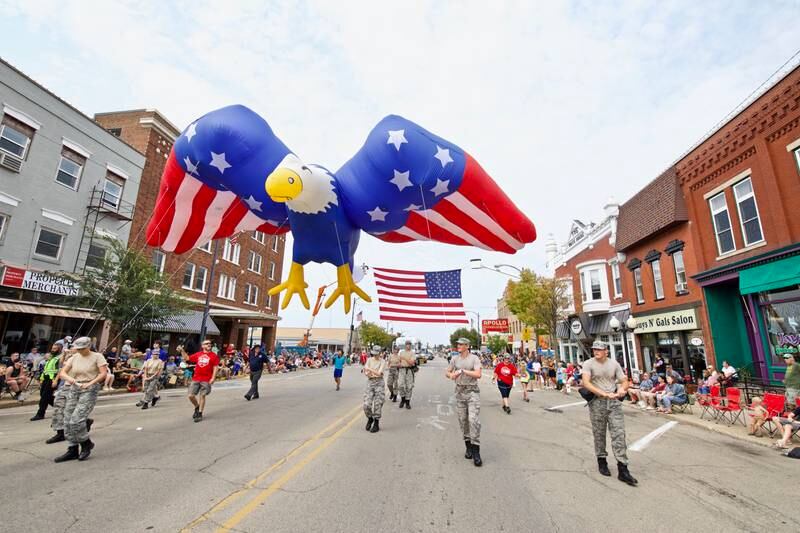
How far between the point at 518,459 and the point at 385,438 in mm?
2332

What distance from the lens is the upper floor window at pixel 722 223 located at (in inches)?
567

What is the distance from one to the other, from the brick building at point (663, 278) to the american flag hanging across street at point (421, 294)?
36.5 ft

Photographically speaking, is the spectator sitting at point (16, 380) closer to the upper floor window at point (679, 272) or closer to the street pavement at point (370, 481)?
the street pavement at point (370, 481)

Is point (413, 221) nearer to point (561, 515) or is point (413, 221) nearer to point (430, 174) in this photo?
point (430, 174)

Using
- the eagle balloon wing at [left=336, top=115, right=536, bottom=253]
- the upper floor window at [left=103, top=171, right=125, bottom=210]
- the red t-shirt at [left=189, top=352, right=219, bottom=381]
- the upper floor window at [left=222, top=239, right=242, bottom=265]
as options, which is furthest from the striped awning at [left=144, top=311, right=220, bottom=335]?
the eagle balloon wing at [left=336, top=115, right=536, bottom=253]

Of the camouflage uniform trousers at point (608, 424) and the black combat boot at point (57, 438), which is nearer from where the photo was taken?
the camouflage uniform trousers at point (608, 424)

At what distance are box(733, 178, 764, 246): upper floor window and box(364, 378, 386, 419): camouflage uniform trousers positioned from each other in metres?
13.8

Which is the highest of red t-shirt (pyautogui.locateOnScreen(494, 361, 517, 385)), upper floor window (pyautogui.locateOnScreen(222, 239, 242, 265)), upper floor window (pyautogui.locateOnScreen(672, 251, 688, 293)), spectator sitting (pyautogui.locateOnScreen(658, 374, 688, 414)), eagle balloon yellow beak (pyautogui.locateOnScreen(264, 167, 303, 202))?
upper floor window (pyautogui.locateOnScreen(222, 239, 242, 265))

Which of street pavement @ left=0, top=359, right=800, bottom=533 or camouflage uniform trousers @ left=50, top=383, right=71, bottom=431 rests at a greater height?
camouflage uniform trousers @ left=50, top=383, right=71, bottom=431

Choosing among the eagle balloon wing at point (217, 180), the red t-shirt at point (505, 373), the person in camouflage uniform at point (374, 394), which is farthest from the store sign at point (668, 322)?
the eagle balloon wing at point (217, 180)

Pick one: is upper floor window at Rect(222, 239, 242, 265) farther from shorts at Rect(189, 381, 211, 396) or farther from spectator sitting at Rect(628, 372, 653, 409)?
spectator sitting at Rect(628, 372, 653, 409)

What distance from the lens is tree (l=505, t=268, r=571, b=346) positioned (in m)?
23.0

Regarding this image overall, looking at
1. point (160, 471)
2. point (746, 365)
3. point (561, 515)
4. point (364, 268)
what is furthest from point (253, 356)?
point (746, 365)

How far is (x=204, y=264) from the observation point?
2631 centimetres
